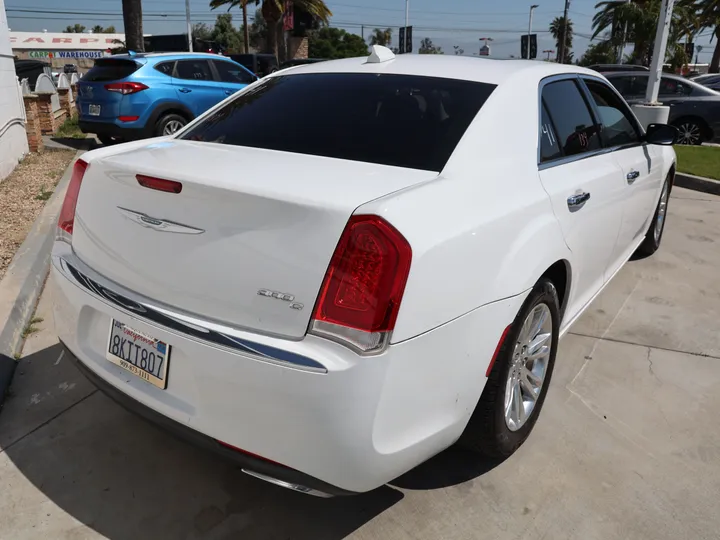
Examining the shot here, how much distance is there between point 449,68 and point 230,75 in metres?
9.46

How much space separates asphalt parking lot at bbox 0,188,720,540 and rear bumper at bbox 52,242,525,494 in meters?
0.44

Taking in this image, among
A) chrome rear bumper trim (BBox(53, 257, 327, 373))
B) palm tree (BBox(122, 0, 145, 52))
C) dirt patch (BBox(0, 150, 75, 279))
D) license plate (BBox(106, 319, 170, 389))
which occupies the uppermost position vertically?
palm tree (BBox(122, 0, 145, 52))

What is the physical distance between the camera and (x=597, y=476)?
2670 mm

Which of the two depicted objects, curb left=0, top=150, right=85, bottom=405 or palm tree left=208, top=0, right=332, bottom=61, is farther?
palm tree left=208, top=0, right=332, bottom=61

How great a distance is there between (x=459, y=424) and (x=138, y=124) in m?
9.14

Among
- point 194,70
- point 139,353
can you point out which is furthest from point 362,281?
point 194,70

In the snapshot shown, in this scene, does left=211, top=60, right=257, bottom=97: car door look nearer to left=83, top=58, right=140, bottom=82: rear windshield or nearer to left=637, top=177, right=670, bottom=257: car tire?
left=83, top=58, right=140, bottom=82: rear windshield

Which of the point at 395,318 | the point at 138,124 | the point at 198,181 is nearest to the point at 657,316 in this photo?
the point at 395,318

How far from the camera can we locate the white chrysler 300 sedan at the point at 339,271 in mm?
1874

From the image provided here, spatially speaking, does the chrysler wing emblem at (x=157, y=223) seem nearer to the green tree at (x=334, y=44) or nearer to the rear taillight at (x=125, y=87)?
the rear taillight at (x=125, y=87)

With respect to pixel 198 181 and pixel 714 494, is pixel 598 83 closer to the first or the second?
pixel 714 494

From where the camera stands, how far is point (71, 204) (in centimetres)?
262

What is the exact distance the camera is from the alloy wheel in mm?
2600

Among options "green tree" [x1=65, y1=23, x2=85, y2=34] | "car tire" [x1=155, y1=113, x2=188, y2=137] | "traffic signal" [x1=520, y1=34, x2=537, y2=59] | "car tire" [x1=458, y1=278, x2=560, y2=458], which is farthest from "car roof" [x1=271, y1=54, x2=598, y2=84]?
"green tree" [x1=65, y1=23, x2=85, y2=34]
